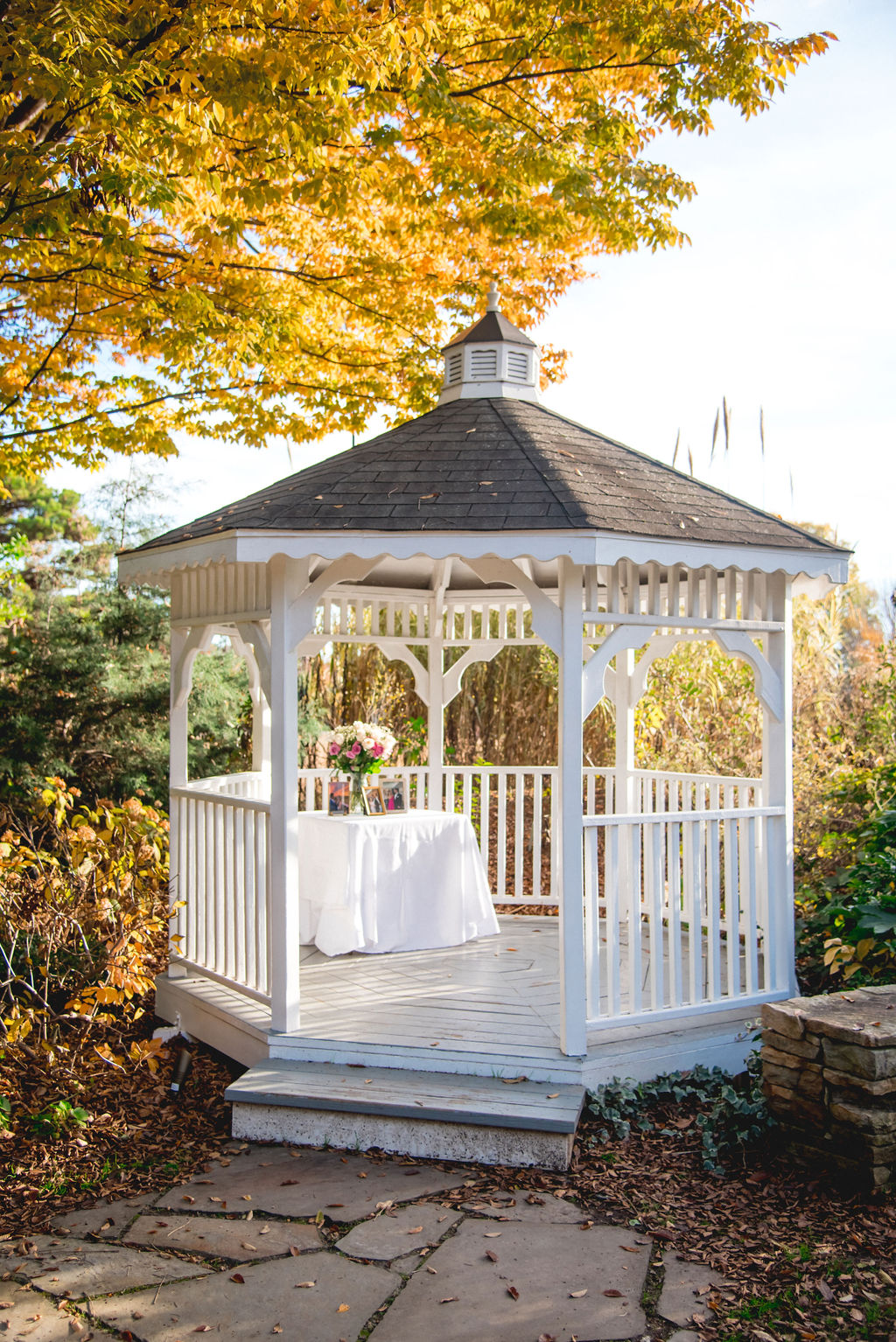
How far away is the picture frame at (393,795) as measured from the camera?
21.9 ft

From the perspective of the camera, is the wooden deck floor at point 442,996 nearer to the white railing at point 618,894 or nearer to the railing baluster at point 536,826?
the white railing at point 618,894

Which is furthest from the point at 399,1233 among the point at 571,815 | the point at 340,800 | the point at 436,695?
the point at 436,695

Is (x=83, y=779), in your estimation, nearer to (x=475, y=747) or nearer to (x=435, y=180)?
(x=475, y=747)

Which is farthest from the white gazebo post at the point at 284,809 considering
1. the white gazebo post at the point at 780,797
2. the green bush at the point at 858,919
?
the green bush at the point at 858,919

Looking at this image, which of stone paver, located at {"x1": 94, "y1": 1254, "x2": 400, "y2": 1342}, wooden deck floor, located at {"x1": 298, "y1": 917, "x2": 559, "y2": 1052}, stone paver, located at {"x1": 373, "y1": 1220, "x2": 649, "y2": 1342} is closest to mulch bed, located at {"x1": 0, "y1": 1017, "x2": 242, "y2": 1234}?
wooden deck floor, located at {"x1": 298, "y1": 917, "x2": 559, "y2": 1052}

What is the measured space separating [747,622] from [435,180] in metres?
3.83

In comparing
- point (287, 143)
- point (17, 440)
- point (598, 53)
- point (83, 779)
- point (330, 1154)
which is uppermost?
point (598, 53)

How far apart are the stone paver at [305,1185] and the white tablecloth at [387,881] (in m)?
2.02

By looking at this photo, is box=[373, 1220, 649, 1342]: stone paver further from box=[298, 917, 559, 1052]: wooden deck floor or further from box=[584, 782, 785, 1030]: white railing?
box=[584, 782, 785, 1030]: white railing

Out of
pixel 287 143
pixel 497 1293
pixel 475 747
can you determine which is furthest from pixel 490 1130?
pixel 475 747

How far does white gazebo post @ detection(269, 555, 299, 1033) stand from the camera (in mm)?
4746

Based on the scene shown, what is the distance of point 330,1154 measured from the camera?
416 cm

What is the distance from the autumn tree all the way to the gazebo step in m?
3.86

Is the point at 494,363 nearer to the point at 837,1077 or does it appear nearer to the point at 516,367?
the point at 516,367
